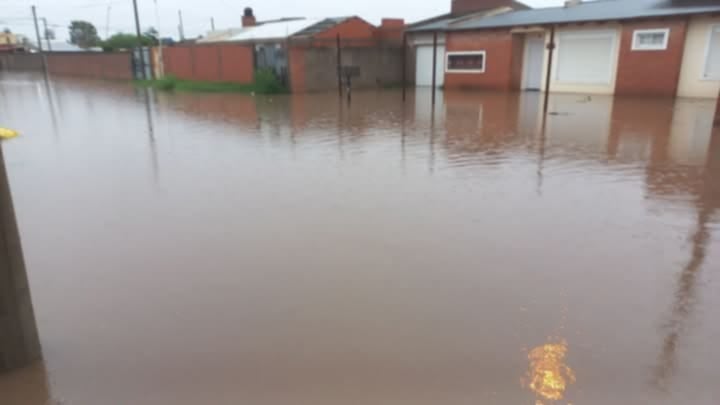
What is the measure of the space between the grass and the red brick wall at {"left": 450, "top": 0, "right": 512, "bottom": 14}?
11.9 meters

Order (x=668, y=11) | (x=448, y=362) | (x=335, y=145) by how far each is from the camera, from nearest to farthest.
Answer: (x=448, y=362), (x=335, y=145), (x=668, y=11)

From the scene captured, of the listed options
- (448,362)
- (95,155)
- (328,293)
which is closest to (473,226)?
(328,293)

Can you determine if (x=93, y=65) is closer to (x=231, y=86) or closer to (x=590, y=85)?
(x=231, y=86)

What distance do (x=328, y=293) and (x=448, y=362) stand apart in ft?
3.78

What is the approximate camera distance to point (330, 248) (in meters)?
4.76

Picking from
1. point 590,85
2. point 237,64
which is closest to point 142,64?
point 237,64

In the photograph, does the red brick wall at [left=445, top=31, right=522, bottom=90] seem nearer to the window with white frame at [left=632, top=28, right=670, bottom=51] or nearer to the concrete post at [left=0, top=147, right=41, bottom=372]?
the window with white frame at [left=632, top=28, right=670, bottom=51]

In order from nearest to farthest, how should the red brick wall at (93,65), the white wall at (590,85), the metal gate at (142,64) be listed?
the white wall at (590,85), the metal gate at (142,64), the red brick wall at (93,65)

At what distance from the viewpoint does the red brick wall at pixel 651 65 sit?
18.0 meters

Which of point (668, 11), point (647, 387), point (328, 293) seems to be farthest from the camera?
point (668, 11)

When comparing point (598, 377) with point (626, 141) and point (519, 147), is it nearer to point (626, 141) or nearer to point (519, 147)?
point (519, 147)

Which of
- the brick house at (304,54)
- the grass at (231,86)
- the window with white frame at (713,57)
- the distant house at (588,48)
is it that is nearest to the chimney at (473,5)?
the distant house at (588,48)

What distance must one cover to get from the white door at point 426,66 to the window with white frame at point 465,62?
0.60 meters

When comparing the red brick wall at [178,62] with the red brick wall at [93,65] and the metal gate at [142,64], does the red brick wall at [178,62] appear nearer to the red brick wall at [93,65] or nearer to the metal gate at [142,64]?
the metal gate at [142,64]
